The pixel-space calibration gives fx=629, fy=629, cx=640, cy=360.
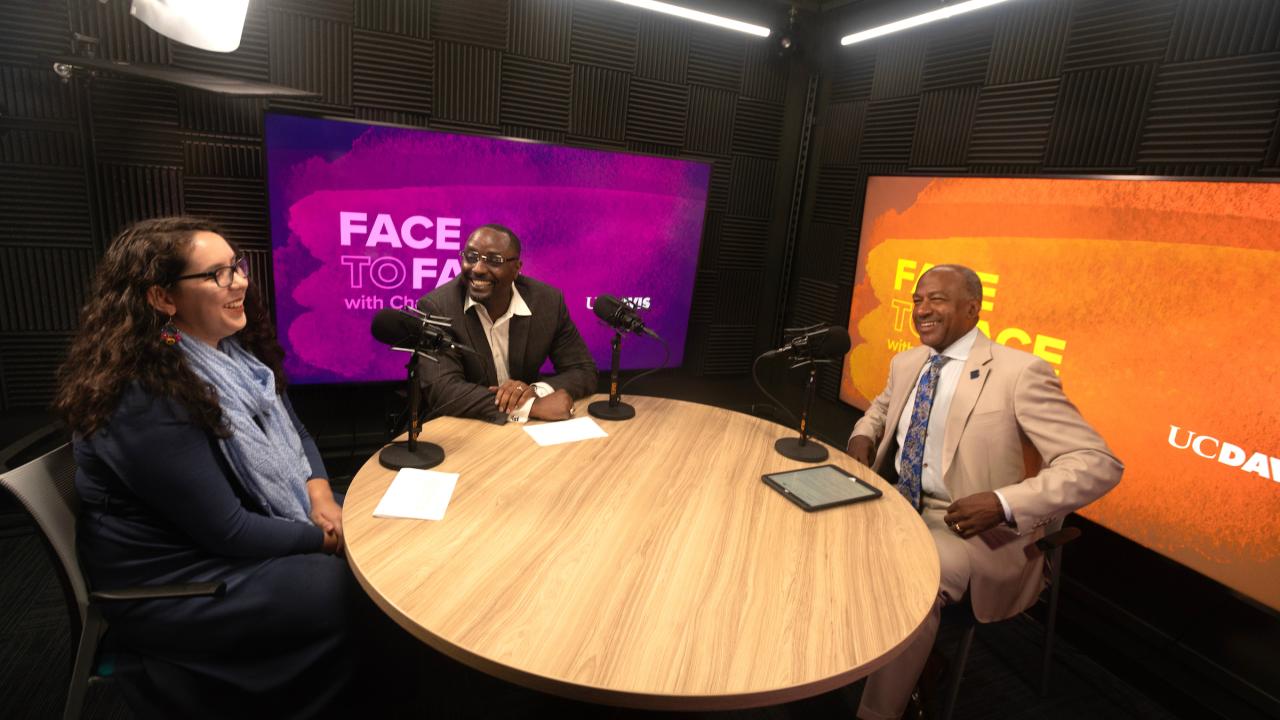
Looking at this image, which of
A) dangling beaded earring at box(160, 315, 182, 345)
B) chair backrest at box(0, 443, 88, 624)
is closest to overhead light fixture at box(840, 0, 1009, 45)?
dangling beaded earring at box(160, 315, 182, 345)

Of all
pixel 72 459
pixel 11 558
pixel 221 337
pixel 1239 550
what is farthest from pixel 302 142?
pixel 1239 550

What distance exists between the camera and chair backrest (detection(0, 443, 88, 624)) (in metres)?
1.37

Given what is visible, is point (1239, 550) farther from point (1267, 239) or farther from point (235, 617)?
point (235, 617)

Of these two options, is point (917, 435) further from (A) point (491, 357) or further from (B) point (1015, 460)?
(A) point (491, 357)

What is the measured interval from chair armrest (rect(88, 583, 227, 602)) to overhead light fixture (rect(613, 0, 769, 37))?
3.71 m

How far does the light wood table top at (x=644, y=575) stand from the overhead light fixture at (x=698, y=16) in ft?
9.93

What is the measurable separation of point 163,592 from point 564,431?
1191 millimetres

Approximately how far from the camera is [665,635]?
122cm

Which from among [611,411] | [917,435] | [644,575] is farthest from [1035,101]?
[644,575]

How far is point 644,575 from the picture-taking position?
142 centimetres

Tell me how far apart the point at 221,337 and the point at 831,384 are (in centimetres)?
360

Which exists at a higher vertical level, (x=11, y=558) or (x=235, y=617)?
(x=235, y=617)

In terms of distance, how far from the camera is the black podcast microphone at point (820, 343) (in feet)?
6.72

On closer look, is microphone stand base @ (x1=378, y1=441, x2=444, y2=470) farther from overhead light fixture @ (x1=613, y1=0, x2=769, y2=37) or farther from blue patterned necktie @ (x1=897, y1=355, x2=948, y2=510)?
overhead light fixture @ (x1=613, y1=0, x2=769, y2=37)
